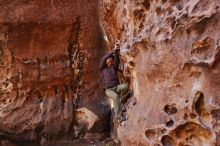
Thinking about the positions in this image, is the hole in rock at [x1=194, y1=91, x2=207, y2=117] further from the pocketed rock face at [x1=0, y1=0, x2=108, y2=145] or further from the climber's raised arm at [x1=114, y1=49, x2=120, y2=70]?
the pocketed rock face at [x1=0, y1=0, x2=108, y2=145]

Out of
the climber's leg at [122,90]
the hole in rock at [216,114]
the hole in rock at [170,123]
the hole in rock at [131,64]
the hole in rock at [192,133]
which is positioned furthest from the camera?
the climber's leg at [122,90]

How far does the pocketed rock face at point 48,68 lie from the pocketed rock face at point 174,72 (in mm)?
2131

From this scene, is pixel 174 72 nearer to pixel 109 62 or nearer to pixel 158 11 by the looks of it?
pixel 158 11

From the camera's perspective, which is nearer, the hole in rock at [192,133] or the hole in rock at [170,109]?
the hole in rock at [192,133]

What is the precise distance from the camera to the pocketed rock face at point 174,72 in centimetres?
355

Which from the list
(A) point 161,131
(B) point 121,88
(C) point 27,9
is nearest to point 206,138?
(A) point 161,131

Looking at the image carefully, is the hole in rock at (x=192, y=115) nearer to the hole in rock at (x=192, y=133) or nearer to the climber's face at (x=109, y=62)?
the hole in rock at (x=192, y=133)

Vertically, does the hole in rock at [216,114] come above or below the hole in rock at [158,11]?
below

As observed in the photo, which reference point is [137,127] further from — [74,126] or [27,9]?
[27,9]

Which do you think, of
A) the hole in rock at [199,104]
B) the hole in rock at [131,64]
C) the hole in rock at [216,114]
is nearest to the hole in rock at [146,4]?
the hole in rock at [131,64]

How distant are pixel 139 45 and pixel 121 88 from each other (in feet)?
3.99

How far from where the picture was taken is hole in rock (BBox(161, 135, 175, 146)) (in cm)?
393

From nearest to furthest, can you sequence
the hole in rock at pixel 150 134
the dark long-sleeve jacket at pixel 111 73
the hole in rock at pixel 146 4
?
1. the hole in rock at pixel 150 134
2. the hole in rock at pixel 146 4
3. the dark long-sleeve jacket at pixel 111 73

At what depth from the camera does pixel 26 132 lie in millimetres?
6758
